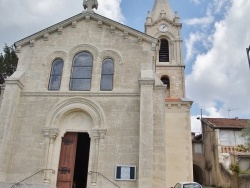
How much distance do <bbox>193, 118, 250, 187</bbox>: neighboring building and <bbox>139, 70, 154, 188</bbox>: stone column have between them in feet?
34.3

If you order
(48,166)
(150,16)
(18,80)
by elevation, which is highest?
(150,16)

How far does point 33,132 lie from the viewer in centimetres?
1499

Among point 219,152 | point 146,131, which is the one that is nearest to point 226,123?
point 219,152

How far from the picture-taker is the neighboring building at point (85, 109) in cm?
1403

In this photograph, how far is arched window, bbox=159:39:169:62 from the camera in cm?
3422

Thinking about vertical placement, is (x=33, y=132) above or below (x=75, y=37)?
below

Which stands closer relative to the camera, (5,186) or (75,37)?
(5,186)

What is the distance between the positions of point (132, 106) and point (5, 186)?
25.2 ft

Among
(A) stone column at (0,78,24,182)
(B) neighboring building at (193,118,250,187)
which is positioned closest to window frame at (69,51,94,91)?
(A) stone column at (0,78,24,182)

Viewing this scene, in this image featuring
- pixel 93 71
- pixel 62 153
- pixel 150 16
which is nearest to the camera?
pixel 62 153

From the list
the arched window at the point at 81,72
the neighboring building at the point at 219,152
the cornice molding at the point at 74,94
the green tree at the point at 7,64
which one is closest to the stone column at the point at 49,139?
the cornice molding at the point at 74,94

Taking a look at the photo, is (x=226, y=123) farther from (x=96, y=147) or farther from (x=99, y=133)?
(x=96, y=147)

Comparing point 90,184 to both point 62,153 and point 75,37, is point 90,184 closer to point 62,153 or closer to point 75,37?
point 62,153

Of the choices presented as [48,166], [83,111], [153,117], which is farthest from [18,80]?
[153,117]
